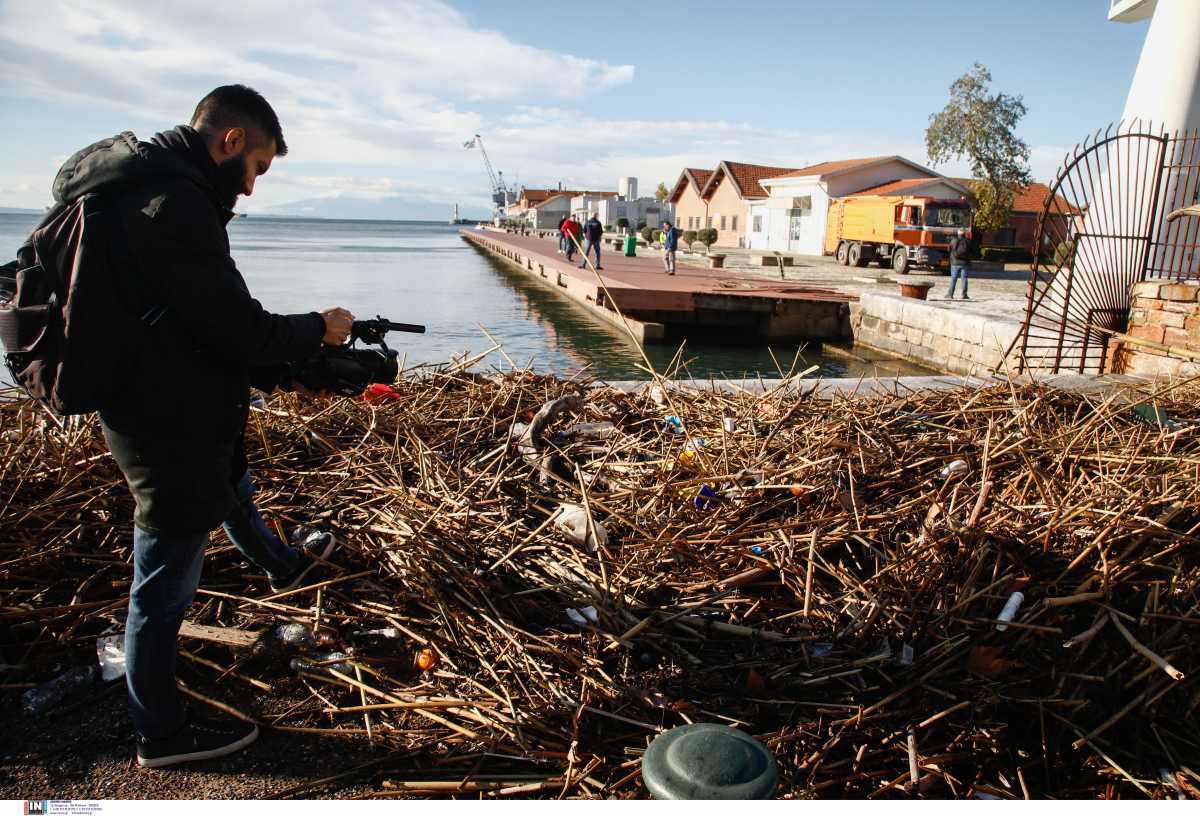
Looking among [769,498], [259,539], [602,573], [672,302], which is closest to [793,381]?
[769,498]

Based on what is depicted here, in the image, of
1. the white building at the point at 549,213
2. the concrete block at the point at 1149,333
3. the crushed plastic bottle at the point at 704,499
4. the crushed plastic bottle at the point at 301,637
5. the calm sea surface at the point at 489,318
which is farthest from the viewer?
the white building at the point at 549,213

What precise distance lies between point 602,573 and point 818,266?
30467 mm

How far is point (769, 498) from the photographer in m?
3.28

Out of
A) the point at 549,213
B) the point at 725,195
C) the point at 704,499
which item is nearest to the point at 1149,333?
the point at 704,499

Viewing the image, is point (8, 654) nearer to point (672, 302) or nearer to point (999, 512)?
point (999, 512)

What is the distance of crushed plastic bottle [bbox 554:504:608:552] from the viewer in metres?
2.99

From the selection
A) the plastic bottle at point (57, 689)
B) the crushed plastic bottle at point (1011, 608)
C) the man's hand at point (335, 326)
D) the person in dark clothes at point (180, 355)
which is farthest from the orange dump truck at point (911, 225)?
the plastic bottle at point (57, 689)

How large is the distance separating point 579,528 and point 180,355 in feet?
5.19

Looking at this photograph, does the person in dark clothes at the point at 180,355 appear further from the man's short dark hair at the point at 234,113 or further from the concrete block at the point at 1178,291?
the concrete block at the point at 1178,291

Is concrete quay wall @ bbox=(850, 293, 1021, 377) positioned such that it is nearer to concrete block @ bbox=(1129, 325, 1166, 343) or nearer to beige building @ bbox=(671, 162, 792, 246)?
concrete block @ bbox=(1129, 325, 1166, 343)

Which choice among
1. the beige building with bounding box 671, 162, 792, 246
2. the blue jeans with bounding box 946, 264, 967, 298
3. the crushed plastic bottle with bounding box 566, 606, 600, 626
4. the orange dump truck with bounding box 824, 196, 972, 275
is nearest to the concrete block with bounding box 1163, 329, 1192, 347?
the crushed plastic bottle with bounding box 566, 606, 600, 626

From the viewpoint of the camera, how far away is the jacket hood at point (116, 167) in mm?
1907

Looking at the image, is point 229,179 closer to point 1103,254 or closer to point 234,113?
point 234,113

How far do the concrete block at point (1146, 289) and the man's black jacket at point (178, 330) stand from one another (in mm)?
8448
